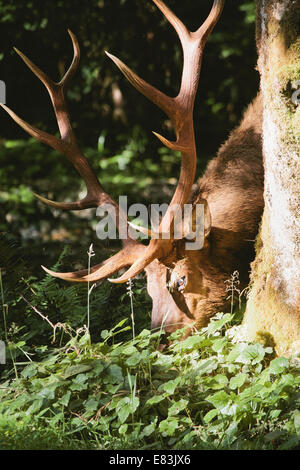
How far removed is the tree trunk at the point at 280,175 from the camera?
12.2 feet

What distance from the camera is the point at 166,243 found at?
4.49 meters

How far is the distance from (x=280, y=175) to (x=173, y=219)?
0.88 meters

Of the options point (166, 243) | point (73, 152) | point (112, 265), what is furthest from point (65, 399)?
point (73, 152)

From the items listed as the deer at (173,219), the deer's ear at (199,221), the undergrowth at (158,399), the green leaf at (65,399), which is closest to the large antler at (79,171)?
the deer at (173,219)

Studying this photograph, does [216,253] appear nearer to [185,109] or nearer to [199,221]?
[199,221]

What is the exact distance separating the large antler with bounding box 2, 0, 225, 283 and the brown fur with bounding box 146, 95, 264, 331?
0.79 feet

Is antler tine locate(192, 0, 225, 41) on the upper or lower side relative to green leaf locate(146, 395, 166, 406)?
upper

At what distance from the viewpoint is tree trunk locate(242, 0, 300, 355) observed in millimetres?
3729

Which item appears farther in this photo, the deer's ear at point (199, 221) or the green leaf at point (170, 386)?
the deer's ear at point (199, 221)

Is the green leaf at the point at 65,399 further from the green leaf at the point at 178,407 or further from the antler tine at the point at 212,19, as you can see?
the antler tine at the point at 212,19

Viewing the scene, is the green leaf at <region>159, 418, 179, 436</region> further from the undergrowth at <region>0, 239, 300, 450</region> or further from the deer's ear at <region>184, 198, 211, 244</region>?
the deer's ear at <region>184, 198, 211, 244</region>

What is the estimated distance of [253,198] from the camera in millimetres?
4973

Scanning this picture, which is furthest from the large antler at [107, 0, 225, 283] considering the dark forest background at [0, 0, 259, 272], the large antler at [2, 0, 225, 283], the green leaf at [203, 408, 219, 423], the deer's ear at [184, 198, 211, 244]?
the dark forest background at [0, 0, 259, 272]
